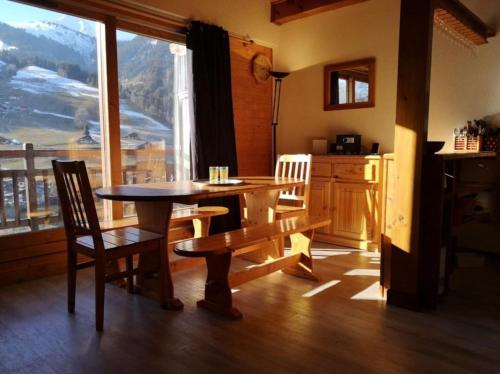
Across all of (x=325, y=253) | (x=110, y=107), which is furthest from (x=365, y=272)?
(x=110, y=107)

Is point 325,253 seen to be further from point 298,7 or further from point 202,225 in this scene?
point 298,7

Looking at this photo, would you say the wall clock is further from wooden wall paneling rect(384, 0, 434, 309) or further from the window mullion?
wooden wall paneling rect(384, 0, 434, 309)

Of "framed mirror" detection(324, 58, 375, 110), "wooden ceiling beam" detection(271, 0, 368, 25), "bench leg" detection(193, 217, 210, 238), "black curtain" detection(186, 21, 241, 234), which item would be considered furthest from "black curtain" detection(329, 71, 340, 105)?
"bench leg" detection(193, 217, 210, 238)

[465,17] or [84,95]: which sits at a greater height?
[465,17]

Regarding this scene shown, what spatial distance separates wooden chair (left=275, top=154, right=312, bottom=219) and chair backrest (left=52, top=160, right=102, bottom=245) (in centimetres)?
165

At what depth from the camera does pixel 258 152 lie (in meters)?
4.80

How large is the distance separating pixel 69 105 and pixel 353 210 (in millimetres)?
2726

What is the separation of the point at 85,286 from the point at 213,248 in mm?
1222

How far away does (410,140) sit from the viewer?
240 centimetres

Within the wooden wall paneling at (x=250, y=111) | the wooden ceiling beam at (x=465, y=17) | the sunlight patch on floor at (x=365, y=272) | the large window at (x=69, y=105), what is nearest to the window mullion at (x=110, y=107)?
the large window at (x=69, y=105)

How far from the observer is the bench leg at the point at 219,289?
2385mm

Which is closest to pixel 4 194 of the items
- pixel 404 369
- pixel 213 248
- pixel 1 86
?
pixel 1 86

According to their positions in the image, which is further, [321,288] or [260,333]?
[321,288]

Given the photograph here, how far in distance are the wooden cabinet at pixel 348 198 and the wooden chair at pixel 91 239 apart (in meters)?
2.07
